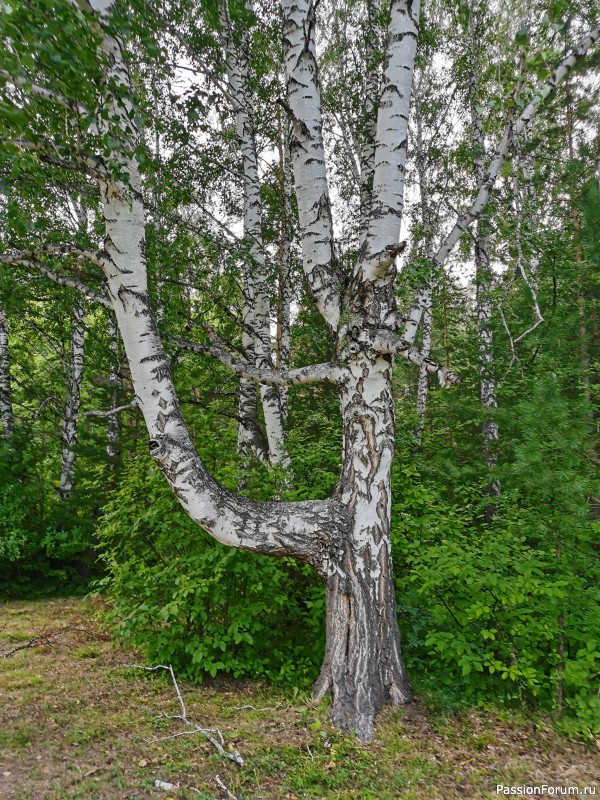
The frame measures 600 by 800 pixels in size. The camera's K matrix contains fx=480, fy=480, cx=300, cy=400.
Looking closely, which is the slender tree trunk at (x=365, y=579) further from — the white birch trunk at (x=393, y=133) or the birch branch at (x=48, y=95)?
the birch branch at (x=48, y=95)

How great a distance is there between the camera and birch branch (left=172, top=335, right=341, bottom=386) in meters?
3.70

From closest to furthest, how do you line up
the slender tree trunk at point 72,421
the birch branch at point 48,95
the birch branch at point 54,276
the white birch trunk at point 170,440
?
the birch branch at point 48,95 < the white birch trunk at point 170,440 < the birch branch at point 54,276 < the slender tree trunk at point 72,421

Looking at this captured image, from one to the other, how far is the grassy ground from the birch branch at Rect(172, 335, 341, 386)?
2309 mm

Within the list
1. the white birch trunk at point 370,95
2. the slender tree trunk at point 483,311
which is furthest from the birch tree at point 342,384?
the slender tree trunk at point 483,311

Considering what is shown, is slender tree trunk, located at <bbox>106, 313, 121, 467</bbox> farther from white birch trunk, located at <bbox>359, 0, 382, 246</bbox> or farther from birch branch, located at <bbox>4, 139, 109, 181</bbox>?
birch branch, located at <bbox>4, 139, 109, 181</bbox>

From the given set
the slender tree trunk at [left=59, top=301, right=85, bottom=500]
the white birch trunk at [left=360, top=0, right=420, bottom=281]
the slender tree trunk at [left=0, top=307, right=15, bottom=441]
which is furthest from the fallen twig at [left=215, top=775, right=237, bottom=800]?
the slender tree trunk at [left=0, top=307, right=15, bottom=441]

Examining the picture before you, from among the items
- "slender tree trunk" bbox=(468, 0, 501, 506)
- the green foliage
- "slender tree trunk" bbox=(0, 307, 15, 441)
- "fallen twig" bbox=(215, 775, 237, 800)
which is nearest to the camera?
"fallen twig" bbox=(215, 775, 237, 800)

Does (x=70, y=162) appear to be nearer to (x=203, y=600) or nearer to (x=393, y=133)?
(x=393, y=133)

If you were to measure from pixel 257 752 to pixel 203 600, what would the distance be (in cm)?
157

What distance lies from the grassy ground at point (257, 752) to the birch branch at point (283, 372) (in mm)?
2309

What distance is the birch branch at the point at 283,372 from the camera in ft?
12.1

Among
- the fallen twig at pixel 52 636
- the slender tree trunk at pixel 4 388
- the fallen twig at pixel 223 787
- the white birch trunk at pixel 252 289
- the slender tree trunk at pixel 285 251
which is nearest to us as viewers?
the fallen twig at pixel 223 787

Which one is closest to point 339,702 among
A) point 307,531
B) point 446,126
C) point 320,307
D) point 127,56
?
point 307,531

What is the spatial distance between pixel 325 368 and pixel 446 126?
10.4m
